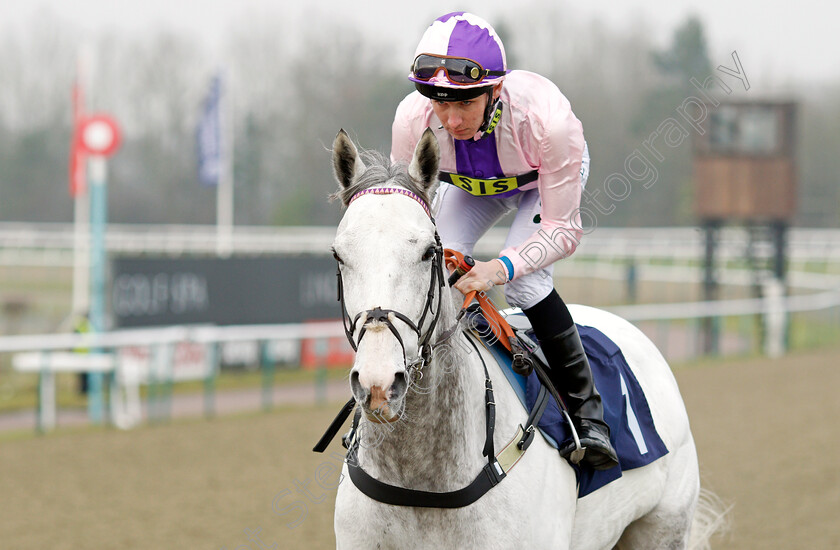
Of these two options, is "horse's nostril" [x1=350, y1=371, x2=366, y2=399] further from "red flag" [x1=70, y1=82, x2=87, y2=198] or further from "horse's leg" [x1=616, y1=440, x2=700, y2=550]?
"red flag" [x1=70, y1=82, x2=87, y2=198]

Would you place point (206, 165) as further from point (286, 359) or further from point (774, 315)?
point (774, 315)

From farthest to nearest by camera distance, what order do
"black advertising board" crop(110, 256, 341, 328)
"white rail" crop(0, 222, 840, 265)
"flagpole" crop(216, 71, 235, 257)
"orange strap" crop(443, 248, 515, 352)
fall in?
"white rail" crop(0, 222, 840, 265) < "flagpole" crop(216, 71, 235, 257) < "black advertising board" crop(110, 256, 341, 328) < "orange strap" crop(443, 248, 515, 352)

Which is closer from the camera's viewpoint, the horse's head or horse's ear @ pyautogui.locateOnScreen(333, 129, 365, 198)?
the horse's head

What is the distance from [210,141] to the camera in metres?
16.0

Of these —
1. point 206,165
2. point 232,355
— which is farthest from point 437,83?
point 206,165

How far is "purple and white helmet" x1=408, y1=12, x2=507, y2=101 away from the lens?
2516mm

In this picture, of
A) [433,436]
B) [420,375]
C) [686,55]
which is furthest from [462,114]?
[686,55]

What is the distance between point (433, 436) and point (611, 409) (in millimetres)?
939

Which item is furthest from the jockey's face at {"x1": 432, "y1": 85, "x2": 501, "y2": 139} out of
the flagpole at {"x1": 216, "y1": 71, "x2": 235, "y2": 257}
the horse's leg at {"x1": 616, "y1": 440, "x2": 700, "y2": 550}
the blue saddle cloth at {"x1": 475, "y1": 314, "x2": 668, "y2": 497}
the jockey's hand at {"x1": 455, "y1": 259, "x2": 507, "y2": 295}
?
the flagpole at {"x1": 216, "y1": 71, "x2": 235, "y2": 257}

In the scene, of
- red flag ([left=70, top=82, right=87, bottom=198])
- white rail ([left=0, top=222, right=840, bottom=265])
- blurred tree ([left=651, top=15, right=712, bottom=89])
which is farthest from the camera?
blurred tree ([left=651, top=15, right=712, bottom=89])

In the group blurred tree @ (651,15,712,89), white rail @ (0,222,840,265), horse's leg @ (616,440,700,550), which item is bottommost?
white rail @ (0,222,840,265)

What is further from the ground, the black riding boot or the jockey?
the jockey

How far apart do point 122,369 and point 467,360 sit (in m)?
7.32

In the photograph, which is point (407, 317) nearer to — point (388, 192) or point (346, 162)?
point (388, 192)
